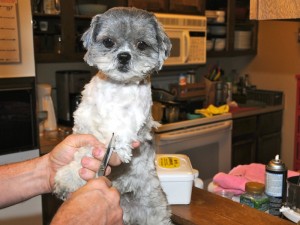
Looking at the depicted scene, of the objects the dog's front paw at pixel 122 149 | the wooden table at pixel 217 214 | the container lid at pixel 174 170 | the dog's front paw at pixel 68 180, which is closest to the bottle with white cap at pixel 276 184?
the wooden table at pixel 217 214

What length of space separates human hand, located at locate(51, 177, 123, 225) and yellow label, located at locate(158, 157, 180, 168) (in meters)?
0.51

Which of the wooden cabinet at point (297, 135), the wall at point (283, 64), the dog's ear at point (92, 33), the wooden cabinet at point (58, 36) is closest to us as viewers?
the dog's ear at point (92, 33)

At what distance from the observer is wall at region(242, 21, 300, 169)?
3.97m

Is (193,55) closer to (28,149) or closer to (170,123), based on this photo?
(170,123)

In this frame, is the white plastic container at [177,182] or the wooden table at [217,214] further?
the white plastic container at [177,182]

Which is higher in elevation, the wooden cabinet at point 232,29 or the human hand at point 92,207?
the wooden cabinet at point 232,29

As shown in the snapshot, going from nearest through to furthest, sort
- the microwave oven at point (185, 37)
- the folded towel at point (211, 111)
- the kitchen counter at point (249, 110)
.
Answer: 1. the microwave oven at point (185, 37)
2. the folded towel at point (211, 111)
3. the kitchen counter at point (249, 110)

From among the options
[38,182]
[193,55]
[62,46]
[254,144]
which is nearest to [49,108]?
[62,46]

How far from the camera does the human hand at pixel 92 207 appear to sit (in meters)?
0.83

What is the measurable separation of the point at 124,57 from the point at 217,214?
630 millimetres

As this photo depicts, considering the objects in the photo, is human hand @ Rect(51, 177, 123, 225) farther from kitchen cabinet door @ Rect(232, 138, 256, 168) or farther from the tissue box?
kitchen cabinet door @ Rect(232, 138, 256, 168)

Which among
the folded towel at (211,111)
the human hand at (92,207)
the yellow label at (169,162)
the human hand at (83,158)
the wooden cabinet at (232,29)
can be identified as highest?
the wooden cabinet at (232,29)

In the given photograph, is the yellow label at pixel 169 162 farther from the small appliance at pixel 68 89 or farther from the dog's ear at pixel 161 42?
the small appliance at pixel 68 89

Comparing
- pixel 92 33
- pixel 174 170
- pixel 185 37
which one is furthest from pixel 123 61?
pixel 185 37
